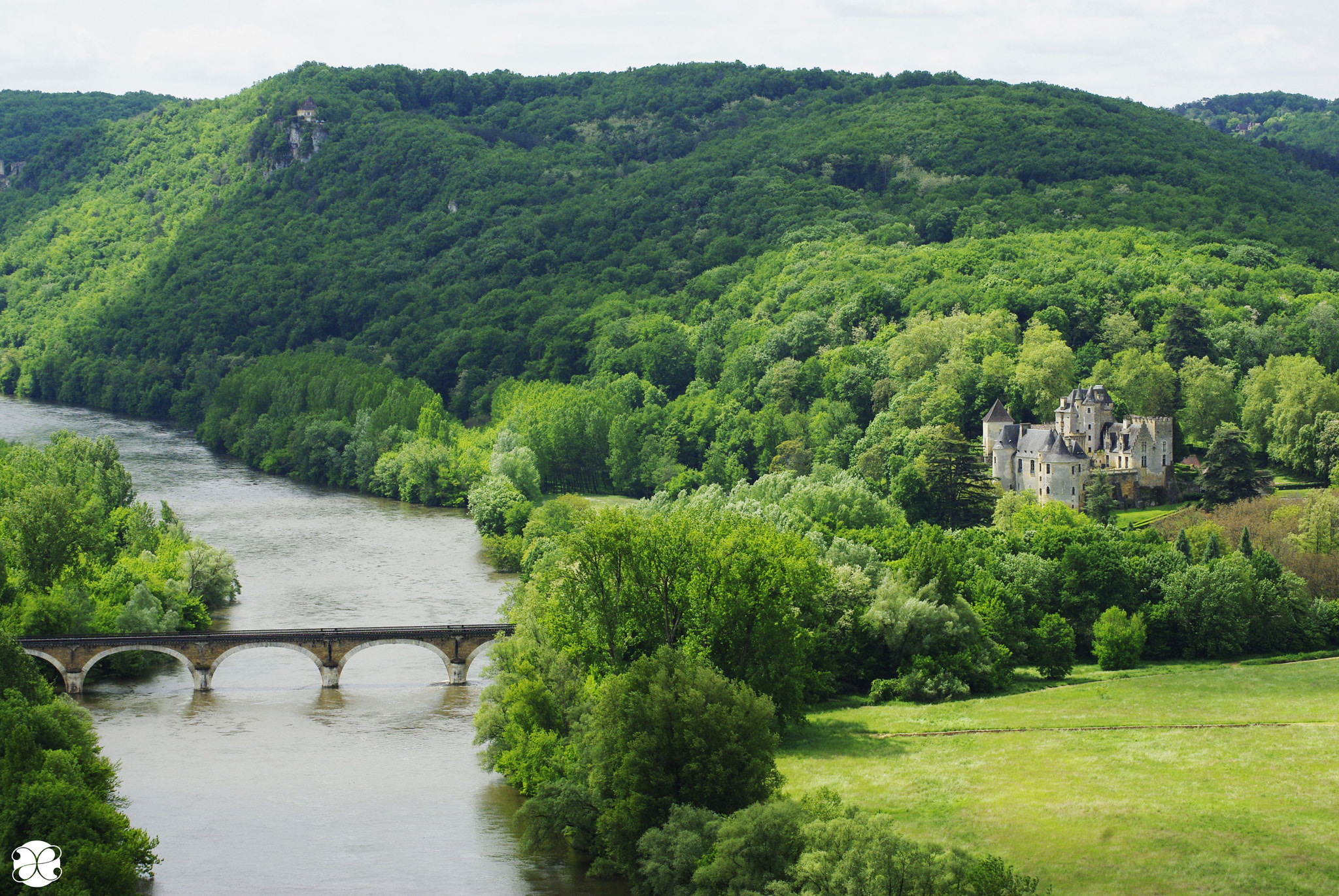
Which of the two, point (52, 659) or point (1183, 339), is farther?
point (1183, 339)

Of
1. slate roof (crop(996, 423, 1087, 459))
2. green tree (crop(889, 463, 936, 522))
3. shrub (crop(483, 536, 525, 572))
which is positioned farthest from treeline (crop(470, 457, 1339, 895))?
shrub (crop(483, 536, 525, 572))

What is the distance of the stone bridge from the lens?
269 feet

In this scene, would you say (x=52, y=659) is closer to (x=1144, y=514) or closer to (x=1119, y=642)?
(x=1119, y=642)

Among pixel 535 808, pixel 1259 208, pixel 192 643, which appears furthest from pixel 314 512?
pixel 1259 208

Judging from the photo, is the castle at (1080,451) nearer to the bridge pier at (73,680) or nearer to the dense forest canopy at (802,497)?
the dense forest canopy at (802,497)

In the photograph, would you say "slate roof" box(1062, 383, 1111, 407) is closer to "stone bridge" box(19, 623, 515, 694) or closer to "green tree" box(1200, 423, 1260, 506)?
"green tree" box(1200, 423, 1260, 506)

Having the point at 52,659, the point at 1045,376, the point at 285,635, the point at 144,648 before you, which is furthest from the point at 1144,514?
the point at 52,659

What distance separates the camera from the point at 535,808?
58.2 m

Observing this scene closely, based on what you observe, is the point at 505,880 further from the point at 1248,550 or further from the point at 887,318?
the point at 887,318

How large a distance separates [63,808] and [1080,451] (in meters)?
74.3

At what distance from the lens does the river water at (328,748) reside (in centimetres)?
5684

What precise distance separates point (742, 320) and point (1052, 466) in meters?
75.4

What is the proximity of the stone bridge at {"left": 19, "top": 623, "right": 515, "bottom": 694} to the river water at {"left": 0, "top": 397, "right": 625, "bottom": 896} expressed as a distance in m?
1.15

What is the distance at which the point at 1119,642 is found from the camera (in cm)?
8094
